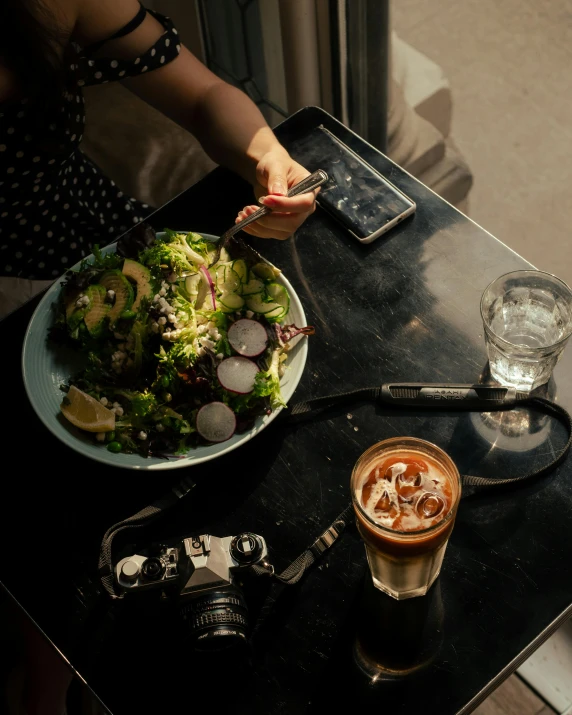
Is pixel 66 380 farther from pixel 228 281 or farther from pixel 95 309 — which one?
pixel 228 281

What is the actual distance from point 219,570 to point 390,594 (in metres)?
0.29

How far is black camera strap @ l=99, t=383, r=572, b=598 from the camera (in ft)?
4.27

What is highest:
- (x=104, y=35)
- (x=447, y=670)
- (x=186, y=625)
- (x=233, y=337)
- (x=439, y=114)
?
(x=104, y=35)

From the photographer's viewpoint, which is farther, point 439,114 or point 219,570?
point 439,114

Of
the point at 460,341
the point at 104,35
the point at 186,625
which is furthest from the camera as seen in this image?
the point at 104,35

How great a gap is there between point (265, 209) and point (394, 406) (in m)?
0.47

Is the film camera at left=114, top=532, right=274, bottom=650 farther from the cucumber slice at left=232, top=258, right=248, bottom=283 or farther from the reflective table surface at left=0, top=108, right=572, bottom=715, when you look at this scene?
the cucumber slice at left=232, top=258, right=248, bottom=283

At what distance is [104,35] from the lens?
173 centimetres

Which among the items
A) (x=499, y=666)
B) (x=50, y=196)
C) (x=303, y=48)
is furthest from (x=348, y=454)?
(x=303, y=48)

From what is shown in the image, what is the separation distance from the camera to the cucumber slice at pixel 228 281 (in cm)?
152

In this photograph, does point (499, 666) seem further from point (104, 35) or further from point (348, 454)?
point (104, 35)

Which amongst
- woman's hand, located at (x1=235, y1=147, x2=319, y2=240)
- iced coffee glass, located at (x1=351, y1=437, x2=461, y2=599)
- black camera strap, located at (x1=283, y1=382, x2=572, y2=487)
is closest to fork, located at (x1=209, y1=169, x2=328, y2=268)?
woman's hand, located at (x1=235, y1=147, x2=319, y2=240)

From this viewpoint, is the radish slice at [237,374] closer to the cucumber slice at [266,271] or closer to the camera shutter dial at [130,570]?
the cucumber slice at [266,271]

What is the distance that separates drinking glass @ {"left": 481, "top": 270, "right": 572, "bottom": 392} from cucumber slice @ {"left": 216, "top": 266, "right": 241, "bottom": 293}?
19.0 inches
